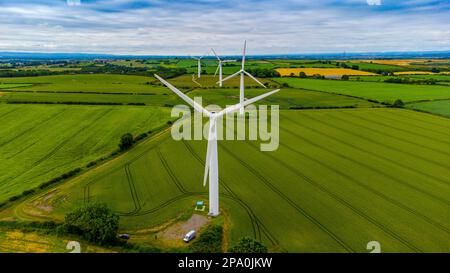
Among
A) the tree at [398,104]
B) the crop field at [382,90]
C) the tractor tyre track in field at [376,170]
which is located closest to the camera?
the tractor tyre track in field at [376,170]

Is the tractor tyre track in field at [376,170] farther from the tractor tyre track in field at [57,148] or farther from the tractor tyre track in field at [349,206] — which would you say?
the tractor tyre track in field at [57,148]

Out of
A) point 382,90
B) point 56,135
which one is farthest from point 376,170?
point 382,90

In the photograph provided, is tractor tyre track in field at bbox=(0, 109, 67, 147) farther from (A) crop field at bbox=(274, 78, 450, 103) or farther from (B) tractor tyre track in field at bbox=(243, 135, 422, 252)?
(A) crop field at bbox=(274, 78, 450, 103)

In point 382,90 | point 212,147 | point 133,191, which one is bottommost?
point 133,191

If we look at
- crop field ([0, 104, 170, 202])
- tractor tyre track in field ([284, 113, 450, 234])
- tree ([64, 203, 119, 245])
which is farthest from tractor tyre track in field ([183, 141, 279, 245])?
crop field ([0, 104, 170, 202])

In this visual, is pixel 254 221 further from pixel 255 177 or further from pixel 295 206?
pixel 255 177

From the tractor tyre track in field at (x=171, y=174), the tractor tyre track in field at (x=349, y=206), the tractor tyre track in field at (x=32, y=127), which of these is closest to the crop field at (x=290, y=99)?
the tractor tyre track in field at (x=32, y=127)

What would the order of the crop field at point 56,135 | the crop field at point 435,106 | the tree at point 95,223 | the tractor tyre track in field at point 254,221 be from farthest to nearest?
1. the crop field at point 435,106
2. the crop field at point 56,135
3. the tractor tyre track in field at point 254,221
4. the tree at point 95,223
